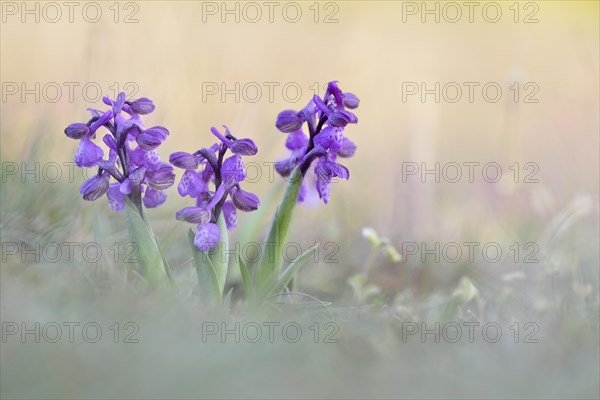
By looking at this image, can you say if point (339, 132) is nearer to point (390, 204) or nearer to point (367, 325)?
point (367, 325)

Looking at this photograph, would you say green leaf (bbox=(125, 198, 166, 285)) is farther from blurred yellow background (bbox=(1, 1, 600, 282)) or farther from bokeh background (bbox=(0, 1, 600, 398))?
blurred yellow background (bbox=(1, 1, 600, 282))

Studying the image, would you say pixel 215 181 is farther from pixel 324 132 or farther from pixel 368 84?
pixel 368 84

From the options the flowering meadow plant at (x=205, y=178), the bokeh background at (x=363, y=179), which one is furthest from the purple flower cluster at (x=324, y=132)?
the bokeh background at (x=363, y=179)

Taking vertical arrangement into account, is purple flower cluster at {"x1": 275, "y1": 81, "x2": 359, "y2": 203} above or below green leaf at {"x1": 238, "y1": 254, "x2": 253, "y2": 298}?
above

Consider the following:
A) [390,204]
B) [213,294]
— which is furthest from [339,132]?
[390,204]

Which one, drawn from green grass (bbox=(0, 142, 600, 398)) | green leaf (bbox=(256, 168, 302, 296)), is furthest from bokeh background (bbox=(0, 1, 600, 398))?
green leaf (bbox=(256, 168, 302, 296))

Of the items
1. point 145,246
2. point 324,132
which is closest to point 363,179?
point 324,132
